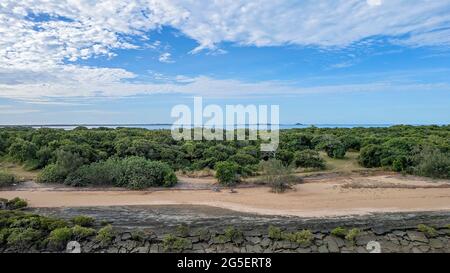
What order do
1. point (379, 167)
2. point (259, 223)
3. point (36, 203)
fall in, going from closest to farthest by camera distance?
1. point (259, 223)
2. point (36, 203)
3. point (379, 167)

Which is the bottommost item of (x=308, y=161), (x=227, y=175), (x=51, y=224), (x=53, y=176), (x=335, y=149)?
(x=51, y=224)

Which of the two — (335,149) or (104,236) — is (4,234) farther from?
(335,149)

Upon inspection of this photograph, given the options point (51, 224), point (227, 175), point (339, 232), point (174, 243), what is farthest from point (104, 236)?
point (227, 175)

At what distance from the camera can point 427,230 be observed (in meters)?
9.48

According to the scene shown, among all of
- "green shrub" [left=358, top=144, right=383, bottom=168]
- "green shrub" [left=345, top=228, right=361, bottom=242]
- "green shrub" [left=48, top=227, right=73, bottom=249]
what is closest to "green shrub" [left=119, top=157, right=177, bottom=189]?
"green shrub" [left=48, top=227, right=73, bottom=249]

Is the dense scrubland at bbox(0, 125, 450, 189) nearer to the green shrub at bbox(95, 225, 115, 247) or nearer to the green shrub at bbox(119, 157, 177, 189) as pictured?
the green shrub at bbox(119, 157, 177, 189)

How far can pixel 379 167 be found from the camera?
1983cm

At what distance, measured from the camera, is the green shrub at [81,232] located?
29.9 ft

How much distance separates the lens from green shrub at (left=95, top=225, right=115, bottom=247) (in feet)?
29.2

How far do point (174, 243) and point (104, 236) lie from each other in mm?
1872

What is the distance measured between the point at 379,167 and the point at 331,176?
154 inches
